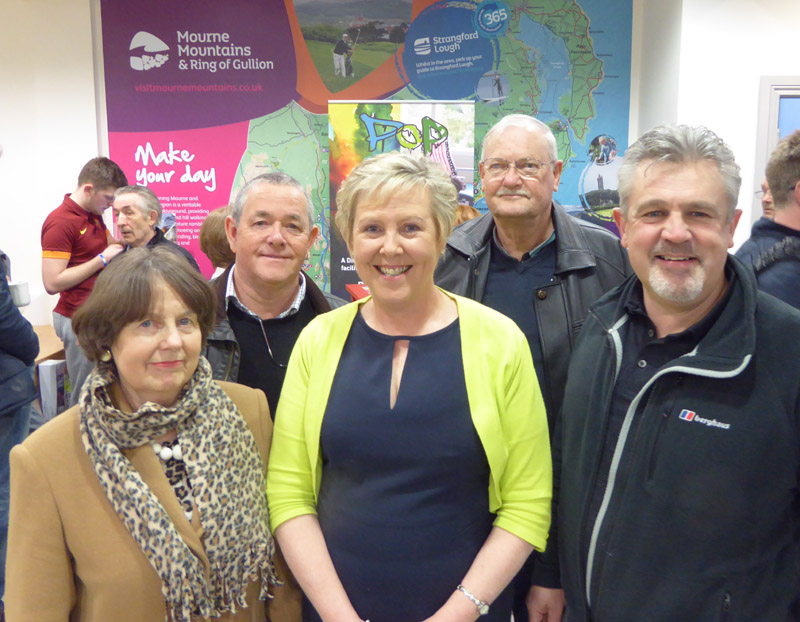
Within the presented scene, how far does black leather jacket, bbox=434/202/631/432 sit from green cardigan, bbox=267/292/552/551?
43 centimetres

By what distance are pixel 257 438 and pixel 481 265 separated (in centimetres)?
94

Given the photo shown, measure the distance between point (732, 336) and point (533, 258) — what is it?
869mm

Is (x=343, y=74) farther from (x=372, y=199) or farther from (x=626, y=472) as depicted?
(x=626, y=472)

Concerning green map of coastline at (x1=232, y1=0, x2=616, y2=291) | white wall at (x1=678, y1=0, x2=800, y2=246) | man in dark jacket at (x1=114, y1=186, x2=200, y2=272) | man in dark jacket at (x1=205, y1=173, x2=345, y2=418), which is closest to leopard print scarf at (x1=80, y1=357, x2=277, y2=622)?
man in dark jacket at (x1=205, y1=173, x2=345, y2=418)

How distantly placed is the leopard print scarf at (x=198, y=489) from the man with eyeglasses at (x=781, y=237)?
60.0 inches

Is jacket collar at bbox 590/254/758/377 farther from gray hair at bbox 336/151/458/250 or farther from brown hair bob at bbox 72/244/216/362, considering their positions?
brown hair bob at bbox 72/244/216/362

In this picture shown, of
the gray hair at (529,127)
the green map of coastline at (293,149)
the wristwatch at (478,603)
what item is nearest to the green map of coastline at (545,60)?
the green map of coastline at (293,149)

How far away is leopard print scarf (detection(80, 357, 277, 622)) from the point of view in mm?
1279

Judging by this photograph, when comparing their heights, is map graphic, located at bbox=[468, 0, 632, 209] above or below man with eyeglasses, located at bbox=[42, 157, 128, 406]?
above

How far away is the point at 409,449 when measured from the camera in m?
1.36

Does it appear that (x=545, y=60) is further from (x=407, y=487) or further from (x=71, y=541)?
(x=71, y=541)

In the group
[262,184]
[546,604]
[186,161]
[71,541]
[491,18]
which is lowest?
[546,604]

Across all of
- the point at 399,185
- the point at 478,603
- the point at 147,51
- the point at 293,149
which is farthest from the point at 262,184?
Answer: the point at 147,51

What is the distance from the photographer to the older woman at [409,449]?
137cm
